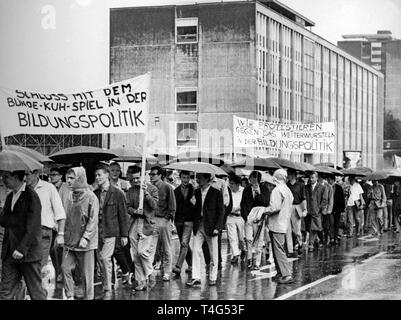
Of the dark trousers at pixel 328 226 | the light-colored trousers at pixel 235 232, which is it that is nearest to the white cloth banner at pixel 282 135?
the dark trousers at pixel 328 226

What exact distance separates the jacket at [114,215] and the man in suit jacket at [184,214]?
2.24 m

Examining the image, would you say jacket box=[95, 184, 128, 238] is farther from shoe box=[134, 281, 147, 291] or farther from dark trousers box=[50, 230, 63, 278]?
dark trousers box=[50, 230, 63, 278]

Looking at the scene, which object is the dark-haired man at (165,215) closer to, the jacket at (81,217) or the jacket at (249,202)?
the jacket at (249,202)

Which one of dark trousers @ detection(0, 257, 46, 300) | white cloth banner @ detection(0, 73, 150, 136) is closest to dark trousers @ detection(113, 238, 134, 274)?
white cloth banner @ detection(0, 73, 150, 136)

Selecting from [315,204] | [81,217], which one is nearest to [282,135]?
[315,204]

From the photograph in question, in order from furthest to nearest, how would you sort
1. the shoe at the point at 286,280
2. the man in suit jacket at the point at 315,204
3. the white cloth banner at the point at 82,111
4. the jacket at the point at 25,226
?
the man in suit jacket at the point at 315,204 < the shoe at the point at 286,280 < the white cloth banner at the point at 82,111 < the jacket at the point at 25,226

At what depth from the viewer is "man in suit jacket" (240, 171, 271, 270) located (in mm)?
14906

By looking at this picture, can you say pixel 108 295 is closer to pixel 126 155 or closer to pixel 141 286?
pixel 141 286

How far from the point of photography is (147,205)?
12242 mm

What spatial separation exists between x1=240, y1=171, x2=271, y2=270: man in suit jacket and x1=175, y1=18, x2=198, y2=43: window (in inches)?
1021

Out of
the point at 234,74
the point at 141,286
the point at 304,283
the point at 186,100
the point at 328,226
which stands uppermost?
the point at 234,74

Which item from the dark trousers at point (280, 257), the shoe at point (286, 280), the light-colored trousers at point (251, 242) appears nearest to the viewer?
the shoe at point (286, 280)

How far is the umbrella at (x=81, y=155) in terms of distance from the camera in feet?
43.6

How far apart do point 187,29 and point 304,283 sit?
32.2m
